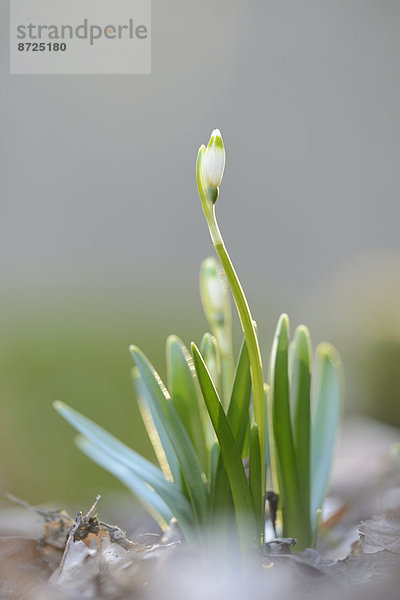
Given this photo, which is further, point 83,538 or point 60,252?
point 60,252

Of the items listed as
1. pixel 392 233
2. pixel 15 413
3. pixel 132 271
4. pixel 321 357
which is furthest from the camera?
pixel 392 233

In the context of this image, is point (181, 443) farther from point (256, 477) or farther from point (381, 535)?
point (381, 535)

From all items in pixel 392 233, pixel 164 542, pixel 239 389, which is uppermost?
pixel 392 233

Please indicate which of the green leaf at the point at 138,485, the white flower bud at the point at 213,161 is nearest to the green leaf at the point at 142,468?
the green leaf at the point at 138,485

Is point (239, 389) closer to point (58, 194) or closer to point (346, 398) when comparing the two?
point (346, 398)

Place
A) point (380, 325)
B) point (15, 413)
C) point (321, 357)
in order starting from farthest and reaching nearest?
point (380, 325), point (15, 413), point (321, 357)

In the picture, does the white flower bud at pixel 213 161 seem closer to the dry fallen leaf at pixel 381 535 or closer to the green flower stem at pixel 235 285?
the green flower stem at pixel 235 285

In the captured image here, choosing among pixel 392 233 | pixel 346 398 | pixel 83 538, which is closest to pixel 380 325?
pixel 346 398

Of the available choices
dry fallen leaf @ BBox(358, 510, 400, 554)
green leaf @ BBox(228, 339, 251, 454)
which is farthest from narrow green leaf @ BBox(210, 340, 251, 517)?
dry fallen leaf @ BBox(358, 510, 400, 554)
